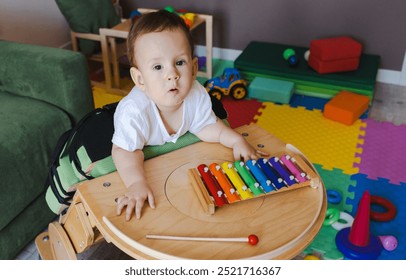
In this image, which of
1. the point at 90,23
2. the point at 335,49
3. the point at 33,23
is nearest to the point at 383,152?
the point at 335,49

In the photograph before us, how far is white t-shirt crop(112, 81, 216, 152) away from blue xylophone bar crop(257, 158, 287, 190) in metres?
0.18

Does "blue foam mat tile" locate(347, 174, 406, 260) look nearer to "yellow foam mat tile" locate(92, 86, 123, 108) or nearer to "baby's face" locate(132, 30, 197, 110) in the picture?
"baby's face" locate(132, 30, 197, 110)

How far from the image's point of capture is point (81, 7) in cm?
235

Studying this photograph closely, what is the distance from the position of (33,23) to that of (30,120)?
1.23 metres

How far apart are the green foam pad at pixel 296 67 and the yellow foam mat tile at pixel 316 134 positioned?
21 centimetres

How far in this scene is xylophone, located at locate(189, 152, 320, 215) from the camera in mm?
859

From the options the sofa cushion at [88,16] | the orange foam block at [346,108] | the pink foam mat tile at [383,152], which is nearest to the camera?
the pink foam mat tile at [383,152]

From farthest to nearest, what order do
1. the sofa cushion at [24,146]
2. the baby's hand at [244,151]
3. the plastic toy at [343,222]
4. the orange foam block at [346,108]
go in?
the orange foam block at [346,108], the plastic toy at [343,222], the sofa cushion at [24,146], the baby's hand at [244,151]

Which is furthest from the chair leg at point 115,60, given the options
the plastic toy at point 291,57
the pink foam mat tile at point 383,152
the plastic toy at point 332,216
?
the plastic toy at point 332,216

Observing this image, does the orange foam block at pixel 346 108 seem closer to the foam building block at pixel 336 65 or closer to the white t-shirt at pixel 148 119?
the foam building block at pixel 336 65

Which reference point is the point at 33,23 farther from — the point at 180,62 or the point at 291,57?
the point at 180,62

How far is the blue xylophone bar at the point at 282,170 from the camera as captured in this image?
90 centimetres
